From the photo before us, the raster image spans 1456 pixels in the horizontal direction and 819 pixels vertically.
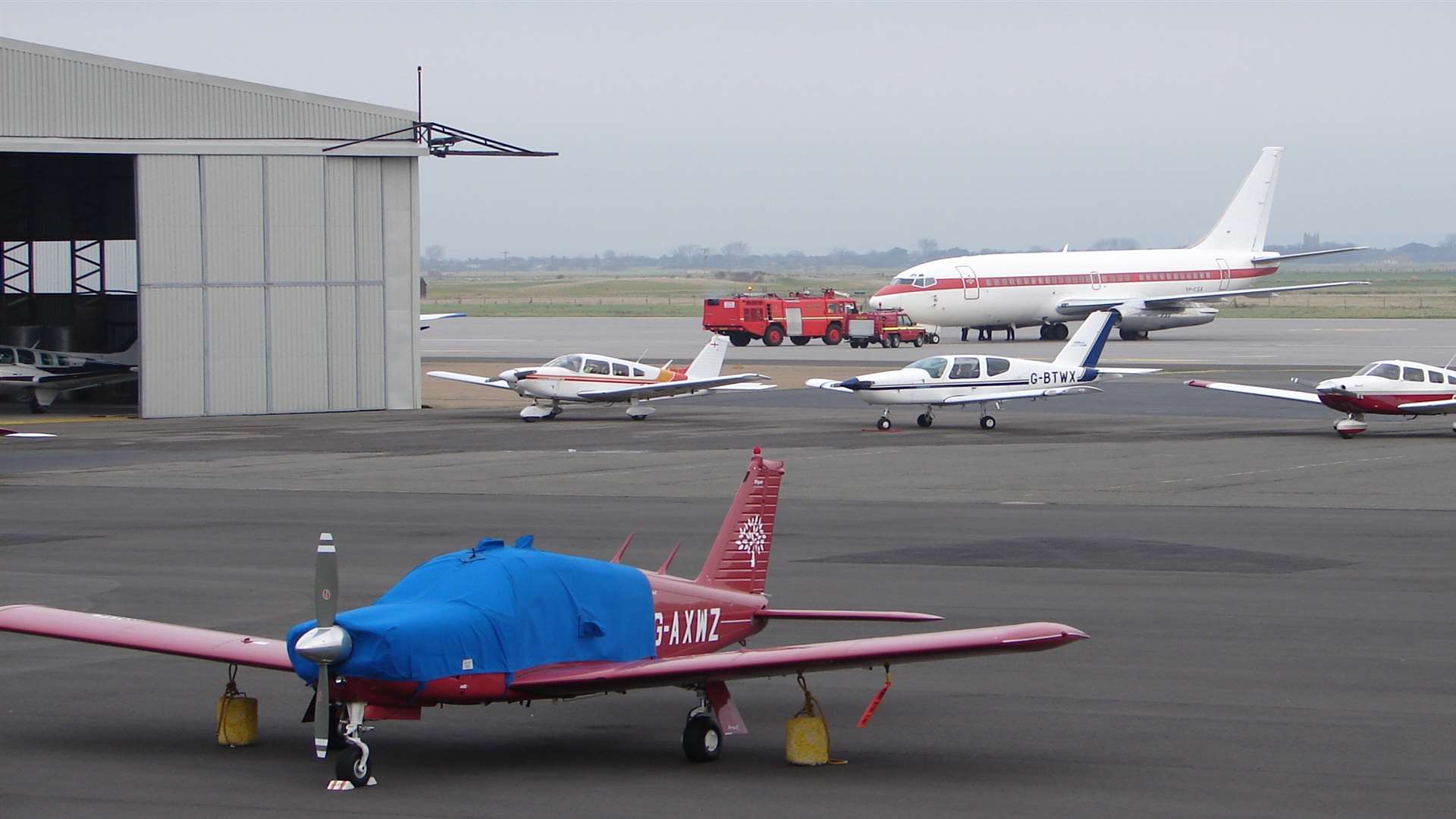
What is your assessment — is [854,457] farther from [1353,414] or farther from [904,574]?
[904,574]

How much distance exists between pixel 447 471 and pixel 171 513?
21.1 ft

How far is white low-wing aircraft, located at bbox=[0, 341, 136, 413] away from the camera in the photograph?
4509 cm

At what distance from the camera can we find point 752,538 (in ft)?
40.7

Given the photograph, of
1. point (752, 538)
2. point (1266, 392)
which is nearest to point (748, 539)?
point (752, 538)

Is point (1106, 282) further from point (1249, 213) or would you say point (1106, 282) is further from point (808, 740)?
point (808, 740)

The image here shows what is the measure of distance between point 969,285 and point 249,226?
131 ft

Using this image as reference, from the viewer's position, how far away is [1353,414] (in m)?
35.2

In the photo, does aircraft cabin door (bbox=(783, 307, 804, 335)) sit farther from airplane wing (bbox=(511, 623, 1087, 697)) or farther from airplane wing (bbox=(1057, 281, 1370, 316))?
airplane wing (bbox=(511, 623, 1087, 697))

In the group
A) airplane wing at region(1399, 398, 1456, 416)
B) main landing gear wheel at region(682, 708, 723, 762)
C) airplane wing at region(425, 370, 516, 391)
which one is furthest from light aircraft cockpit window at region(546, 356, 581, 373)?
main landing gear wheel at region(682, 708, 723, 762)

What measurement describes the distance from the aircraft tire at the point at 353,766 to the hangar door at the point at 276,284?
3581 centimetres

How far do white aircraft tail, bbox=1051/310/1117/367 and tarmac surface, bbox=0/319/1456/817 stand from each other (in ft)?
10.0

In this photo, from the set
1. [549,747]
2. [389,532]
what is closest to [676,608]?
[549,747]

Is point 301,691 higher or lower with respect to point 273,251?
lower

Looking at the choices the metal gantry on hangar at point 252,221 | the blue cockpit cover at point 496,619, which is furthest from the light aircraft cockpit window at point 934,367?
the blue cockpit cover at point 496,619
